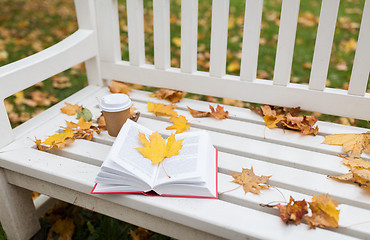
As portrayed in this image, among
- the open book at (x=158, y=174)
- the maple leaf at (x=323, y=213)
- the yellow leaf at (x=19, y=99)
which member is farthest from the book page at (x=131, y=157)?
the yellow leaf at (x=19, y=99)

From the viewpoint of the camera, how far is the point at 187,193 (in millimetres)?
1109

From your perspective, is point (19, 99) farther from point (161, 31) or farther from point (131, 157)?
point (131, 157)

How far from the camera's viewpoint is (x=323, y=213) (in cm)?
102

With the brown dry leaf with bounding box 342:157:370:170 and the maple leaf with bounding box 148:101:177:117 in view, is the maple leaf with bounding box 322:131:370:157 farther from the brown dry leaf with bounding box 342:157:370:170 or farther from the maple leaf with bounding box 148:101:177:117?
the maple leaf with bounding box 148:101:177:117

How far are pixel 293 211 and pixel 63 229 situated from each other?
3.79 ft

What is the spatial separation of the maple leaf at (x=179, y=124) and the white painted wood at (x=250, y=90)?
0.31m

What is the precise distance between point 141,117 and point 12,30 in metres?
3.02

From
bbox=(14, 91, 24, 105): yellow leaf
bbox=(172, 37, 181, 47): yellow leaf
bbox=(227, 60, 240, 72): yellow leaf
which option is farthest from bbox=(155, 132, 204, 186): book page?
bbox=(172, 37, 181, 47): yellow leaf

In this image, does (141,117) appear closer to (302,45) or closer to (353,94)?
(353,94)

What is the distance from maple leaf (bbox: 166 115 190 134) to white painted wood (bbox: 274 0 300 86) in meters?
0.49

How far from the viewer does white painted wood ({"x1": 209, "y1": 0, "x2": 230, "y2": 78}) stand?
1585 mm

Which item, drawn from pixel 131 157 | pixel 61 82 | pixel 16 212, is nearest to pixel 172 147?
pixel 131 157

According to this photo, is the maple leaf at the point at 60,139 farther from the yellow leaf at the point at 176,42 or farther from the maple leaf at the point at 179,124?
the yellow leaf at the point at 176,42

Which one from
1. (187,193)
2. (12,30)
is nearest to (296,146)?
(187,193)
